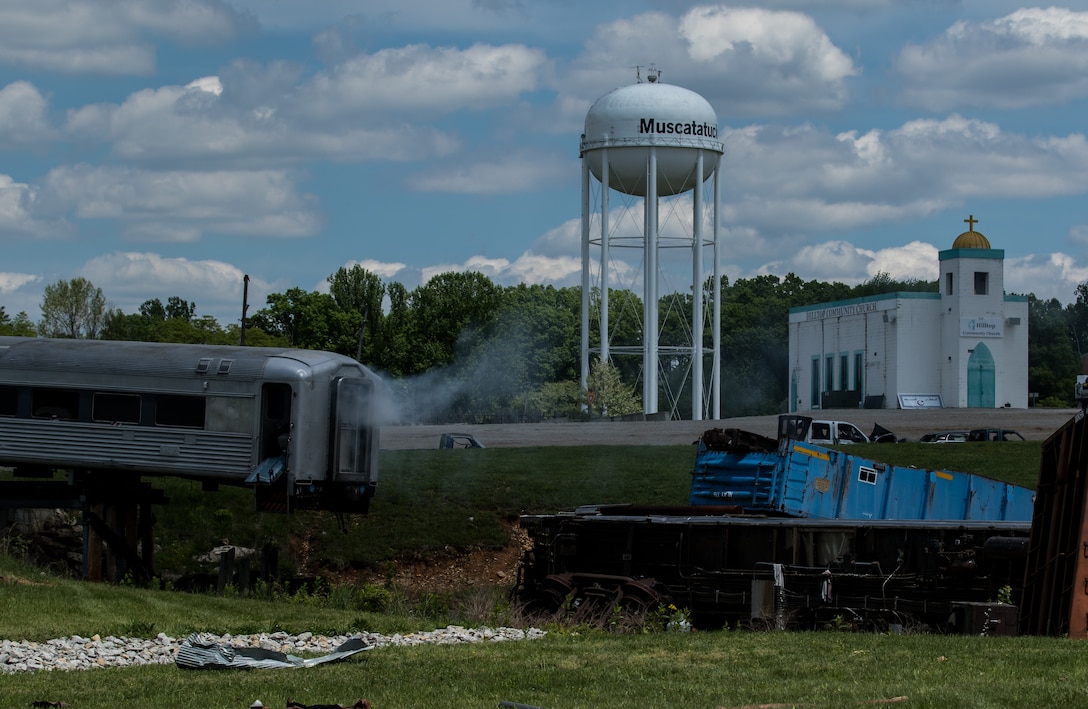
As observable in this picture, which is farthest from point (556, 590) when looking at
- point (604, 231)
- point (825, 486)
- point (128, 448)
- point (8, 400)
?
point (604, 231)

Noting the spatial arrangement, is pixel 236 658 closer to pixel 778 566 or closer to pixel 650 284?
pixel 778 566

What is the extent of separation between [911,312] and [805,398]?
1166cm

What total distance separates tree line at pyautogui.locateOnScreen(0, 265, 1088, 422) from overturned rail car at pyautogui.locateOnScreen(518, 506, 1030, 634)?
4457 cm

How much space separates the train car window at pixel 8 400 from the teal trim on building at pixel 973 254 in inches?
2197

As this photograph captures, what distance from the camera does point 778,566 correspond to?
18.7 meters

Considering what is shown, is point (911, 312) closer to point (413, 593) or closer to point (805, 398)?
point (805, 398)

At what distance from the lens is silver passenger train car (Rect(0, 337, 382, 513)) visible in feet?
74.9

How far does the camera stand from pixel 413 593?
2680 centimetres

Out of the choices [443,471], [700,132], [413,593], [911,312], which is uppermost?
[700,132]

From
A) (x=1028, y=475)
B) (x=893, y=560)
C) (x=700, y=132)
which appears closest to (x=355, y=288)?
(x=700, y=132)

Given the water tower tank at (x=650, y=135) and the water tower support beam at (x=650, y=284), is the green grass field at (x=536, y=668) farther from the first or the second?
the water tower tank at (x=650, y=135)

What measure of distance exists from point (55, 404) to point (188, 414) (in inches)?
93.7

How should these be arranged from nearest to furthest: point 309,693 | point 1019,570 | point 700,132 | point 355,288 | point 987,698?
point 987,698 < point 309,693 < point 1019,570 < point 700,132 < point 355,288

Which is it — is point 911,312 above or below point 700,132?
below
